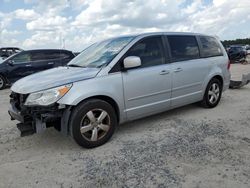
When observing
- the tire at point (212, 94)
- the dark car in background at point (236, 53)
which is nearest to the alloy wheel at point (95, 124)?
the tire at point (212, 94)

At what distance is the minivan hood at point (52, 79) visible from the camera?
3908 mm

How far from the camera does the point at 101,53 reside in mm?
4828

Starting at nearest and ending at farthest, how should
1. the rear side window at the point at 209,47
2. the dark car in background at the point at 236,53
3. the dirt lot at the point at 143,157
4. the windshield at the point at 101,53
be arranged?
the dirt lot at the point at 143,157
the windshield at the point at 101,53
the rear side window at the point at 209,47
the dark car in background at the point at 236,53

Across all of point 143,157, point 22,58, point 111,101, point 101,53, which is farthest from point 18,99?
point 22,58

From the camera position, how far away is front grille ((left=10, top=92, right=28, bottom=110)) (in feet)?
13.0

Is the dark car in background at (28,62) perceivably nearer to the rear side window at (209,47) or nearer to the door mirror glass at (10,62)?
the door mirror glass at (10,62)

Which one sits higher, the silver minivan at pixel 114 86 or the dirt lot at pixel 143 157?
the silver minivan at pixel 114 86

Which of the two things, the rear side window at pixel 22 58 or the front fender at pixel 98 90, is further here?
the rear side window at pixel 22 58

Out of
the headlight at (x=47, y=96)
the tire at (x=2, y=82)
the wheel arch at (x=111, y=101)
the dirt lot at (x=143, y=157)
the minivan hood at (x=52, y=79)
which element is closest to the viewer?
the dirt lot at (x=143, y=157)

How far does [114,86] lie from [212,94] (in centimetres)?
284

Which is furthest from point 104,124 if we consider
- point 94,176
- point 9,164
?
point 9,164

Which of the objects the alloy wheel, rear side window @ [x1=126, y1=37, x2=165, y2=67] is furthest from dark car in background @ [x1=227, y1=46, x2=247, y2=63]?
the alloy wheel

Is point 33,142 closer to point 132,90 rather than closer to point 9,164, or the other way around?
point 9,164

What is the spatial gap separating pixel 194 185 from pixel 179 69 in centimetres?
266
